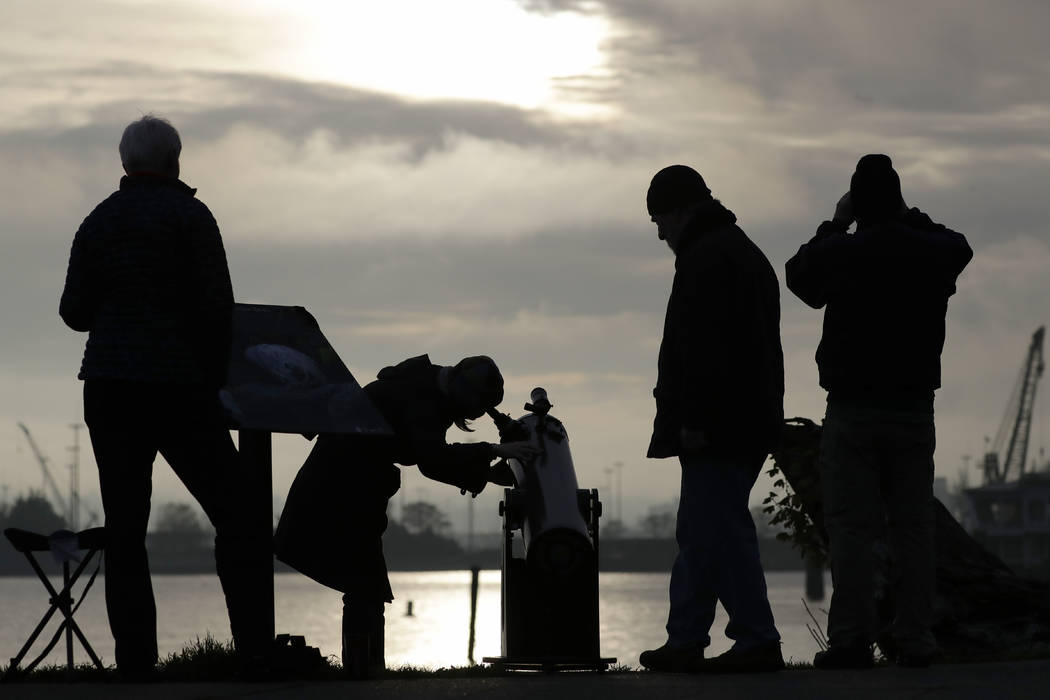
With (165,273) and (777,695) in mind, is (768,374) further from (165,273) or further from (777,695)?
(165,273)

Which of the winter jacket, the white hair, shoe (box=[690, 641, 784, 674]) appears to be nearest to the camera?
the white hair

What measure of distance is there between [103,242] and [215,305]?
63 centimetres

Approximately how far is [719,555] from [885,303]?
150 cm

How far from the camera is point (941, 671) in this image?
23.7ft

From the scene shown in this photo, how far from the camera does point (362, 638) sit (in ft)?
24.3

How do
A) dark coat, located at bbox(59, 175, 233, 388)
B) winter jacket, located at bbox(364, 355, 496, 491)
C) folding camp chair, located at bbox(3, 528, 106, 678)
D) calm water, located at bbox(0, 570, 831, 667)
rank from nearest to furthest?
1. dark coat, located at bbox(59, 175, 233, 388)
2. folding camp chair, located at bbox(3, 528, 106, 678)
3. winter jacket, located at bbox(364, 355, 496, 491)
4. calm water, located at bbox(0, 570, 831, 667)

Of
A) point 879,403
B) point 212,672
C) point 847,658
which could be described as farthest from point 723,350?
point 212,672

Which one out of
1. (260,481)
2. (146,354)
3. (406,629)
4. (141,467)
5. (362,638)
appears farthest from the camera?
(406,629)

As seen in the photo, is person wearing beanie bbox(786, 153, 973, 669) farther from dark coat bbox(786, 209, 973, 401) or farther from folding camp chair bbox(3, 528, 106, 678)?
folding camp chair bbox(3, 528, 106, 678)

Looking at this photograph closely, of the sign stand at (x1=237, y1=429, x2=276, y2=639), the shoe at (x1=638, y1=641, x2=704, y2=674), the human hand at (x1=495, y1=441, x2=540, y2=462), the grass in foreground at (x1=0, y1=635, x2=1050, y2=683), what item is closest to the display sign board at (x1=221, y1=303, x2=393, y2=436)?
the sign stand at (x1=237, y1=429, x2=276, y2=639)

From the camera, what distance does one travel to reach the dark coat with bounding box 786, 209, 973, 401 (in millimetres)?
7441

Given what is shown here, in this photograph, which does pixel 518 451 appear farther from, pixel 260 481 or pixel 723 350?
pixel 260 481

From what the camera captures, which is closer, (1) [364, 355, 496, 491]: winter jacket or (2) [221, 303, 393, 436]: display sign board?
(2) [221, 303, 393, 436]: display sign board

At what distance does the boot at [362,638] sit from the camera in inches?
289
